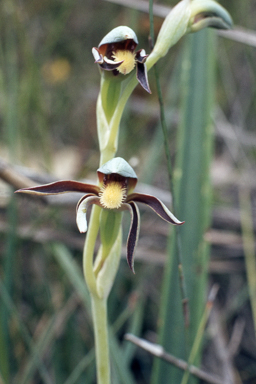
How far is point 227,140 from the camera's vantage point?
6.80 ft

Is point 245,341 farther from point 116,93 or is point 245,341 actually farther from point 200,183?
point 116,93

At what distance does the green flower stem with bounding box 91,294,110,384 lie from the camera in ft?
2.27

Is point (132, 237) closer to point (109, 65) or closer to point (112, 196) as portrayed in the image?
point (112, 196)

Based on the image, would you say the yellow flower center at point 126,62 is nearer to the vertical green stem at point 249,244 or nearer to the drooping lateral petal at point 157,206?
the drooping lateral petal at point 157,206

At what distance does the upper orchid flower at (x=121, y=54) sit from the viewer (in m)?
0.58

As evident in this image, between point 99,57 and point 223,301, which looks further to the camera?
point 223,301

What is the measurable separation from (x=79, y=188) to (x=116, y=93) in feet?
0.63

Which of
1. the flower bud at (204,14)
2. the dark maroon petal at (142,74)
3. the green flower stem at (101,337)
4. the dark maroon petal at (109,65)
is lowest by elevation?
the green flower stem at (101,337)

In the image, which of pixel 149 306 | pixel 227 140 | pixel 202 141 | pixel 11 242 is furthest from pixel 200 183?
pixel 227 140

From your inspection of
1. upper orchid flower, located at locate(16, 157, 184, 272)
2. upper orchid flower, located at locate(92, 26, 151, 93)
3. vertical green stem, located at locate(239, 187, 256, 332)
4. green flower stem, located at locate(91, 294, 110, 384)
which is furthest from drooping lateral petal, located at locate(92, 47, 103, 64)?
vertical green stem, located at locate(239, 187, 256, 332)

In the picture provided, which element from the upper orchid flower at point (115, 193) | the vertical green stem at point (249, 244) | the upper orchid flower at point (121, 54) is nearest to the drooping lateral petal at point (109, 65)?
the upper orchid flower at point (121, 54)

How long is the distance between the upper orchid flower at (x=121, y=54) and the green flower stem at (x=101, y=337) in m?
0.40

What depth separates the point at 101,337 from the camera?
0.69m

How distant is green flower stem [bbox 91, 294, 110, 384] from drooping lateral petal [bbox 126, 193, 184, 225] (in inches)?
8.3
